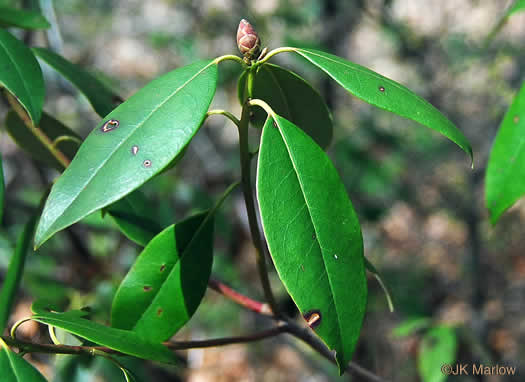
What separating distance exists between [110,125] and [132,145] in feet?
0.17

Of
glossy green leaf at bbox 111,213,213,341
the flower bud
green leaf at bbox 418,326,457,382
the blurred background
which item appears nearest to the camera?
the flower bud

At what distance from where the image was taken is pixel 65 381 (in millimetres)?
1095

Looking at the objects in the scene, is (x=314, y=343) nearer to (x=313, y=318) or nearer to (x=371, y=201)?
(x=313, y=318)

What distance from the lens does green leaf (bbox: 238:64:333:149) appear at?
2.11 ft

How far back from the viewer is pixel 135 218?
76 cm

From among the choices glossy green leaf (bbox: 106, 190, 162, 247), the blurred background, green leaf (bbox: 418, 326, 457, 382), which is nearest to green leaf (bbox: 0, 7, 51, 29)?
glossy green leaf (bbox: 106, 190, 162, 247)

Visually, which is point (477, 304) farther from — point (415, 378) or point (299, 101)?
point (299, 101)

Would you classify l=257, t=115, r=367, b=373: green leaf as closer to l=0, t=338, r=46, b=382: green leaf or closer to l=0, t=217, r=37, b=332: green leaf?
l=0, t=338, r=46, b=382: green leaf

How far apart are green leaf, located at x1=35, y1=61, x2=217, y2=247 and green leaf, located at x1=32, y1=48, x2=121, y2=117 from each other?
214mm

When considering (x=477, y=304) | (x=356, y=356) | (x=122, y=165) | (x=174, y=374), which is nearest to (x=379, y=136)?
(x=477, y=304)

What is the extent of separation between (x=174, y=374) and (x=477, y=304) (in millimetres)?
1462

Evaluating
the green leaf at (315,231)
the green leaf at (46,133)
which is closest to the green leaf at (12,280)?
the green leaf at (46,133)

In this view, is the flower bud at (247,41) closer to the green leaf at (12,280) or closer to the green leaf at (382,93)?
the green leaf at (382,93)

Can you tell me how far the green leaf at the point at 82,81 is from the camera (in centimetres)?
72
